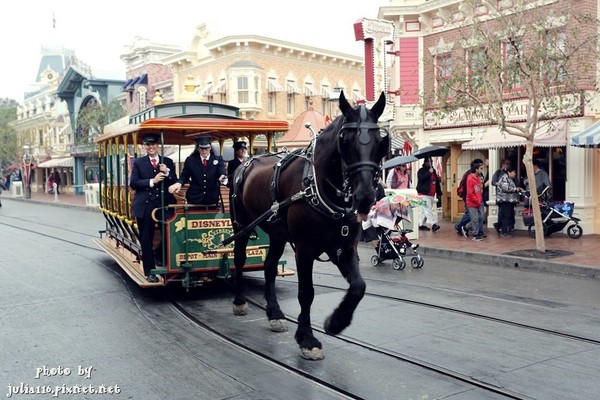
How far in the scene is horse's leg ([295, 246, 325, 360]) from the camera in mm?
5391

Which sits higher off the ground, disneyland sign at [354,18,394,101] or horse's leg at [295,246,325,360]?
disneyland sign at [354,18,394,101]

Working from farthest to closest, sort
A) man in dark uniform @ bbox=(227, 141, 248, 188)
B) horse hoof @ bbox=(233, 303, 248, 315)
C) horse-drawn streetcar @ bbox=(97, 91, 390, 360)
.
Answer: man in dark uniform @ bbox=(227, 141, 248, 188)
horse hoof @ bbox=(233, 303, 248, 315)
horse-drawn streetcar @ bbox=(97, 91, 390, 360)

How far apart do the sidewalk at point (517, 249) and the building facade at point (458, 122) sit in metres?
1.62

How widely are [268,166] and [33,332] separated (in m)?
3.10

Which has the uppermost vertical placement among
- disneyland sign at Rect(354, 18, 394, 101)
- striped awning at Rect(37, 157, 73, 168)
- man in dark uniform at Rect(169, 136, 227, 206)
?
disneyland sign at Rect(354, 18, 394, 101)

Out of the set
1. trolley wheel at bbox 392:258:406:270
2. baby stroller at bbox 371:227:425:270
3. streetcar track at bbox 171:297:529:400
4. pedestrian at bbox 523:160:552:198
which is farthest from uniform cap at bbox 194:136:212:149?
pedestrian at bbox 523:160:552:198

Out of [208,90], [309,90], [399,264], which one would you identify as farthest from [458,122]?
[208,90]

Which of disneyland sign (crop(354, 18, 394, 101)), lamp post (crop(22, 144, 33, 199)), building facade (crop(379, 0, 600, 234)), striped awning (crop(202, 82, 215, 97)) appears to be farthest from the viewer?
lamp post (crop(22, 144, 33, 199))

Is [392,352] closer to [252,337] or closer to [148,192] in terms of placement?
[252,337]

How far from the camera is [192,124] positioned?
25.3 ft

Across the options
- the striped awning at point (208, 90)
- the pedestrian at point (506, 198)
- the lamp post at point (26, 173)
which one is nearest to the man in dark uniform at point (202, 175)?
the pedestrian at point (506, 198)

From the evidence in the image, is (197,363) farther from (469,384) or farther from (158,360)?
(469,384)

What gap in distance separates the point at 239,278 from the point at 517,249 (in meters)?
7.42

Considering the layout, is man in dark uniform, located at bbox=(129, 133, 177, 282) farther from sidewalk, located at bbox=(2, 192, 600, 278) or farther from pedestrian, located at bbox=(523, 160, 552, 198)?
pedestrian, located at bbox=(523, 160, 552, 198)
